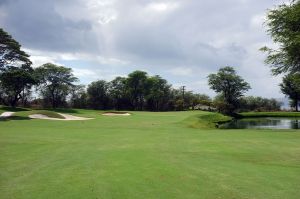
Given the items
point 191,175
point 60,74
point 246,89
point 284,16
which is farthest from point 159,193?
point 246,89

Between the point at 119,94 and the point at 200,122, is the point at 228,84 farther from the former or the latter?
the point at 200,122

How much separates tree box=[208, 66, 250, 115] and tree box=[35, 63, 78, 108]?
159 ft

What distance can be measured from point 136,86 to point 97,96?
1263 centimetres

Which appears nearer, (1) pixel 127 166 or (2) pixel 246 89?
(1) pixel 127 166

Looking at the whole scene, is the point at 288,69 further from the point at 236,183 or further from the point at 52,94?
the point at 52,94

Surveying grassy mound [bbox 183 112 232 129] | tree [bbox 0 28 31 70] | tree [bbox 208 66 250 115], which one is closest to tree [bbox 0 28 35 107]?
tree [bbox 0 28 31 70]

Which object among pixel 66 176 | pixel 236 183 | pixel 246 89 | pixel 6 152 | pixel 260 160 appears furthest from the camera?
pixel 246 89

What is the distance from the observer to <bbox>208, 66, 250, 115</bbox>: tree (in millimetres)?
119750

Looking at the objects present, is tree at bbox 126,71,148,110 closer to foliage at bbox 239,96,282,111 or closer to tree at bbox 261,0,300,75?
foliage at bbox 239,96,282,111

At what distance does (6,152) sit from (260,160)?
36.6 ft

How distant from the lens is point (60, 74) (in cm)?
9325

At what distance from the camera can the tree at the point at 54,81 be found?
91.7 metres

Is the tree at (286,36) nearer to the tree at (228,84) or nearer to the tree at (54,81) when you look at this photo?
the tree at (54,81)

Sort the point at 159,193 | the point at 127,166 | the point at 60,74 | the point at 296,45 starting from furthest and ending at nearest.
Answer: the point at 60,74 → the point at 296,45 → the point at 127,166 → the point at 159,193
